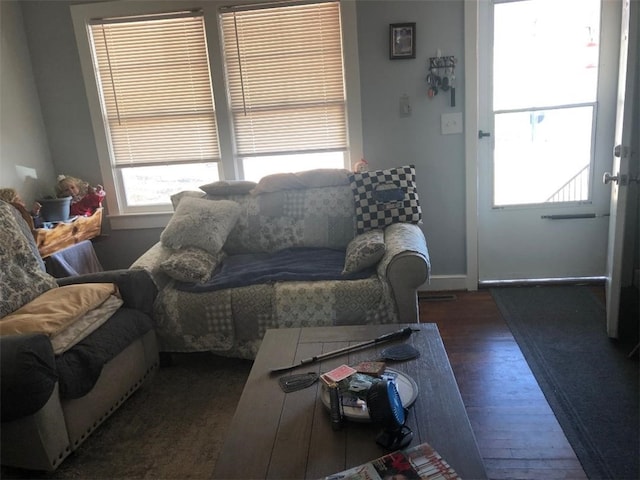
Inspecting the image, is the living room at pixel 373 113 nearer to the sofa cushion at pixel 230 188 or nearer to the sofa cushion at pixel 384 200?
the sofa cushion at pixel 384 200

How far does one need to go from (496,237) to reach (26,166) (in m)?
3.34

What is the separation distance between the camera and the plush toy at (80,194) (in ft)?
9.82

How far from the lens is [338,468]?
102cm

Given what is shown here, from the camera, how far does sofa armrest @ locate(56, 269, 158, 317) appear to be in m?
2.10

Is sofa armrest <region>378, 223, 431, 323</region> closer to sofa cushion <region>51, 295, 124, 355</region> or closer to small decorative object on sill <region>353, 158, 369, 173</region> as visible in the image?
small decorative object on sill <region>353, 158, 369, 173</region>

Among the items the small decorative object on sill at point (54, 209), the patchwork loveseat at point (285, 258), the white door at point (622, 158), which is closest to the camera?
the white door at point (622, 158)

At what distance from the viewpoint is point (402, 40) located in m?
2.87

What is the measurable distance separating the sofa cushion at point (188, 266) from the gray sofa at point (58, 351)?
5.6 inches

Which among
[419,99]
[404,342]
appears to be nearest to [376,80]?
[419,99]

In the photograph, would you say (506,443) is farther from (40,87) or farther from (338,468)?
(40,87)

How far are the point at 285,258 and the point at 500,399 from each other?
4.34 feet

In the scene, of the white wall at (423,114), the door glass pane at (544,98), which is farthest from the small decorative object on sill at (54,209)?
A: the door glass pane at (544,98)

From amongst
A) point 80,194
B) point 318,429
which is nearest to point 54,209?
point 80,194

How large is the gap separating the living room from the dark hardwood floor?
1.91 feet
